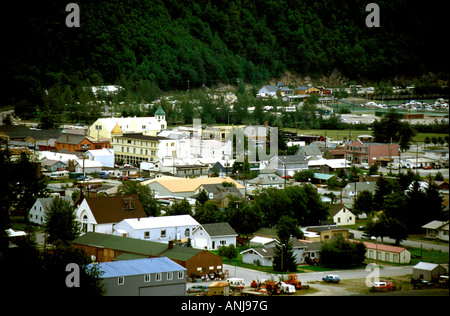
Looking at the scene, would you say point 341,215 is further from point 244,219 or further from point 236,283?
point 236,283

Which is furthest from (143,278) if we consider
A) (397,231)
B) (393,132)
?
(393,132)

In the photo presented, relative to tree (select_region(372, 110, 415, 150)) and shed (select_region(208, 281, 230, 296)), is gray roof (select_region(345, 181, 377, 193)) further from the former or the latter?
shed (select_region(208, 281, 230, 296))

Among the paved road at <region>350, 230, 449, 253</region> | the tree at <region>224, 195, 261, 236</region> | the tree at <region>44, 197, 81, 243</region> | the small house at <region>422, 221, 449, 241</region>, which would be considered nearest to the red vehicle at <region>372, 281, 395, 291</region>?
the paved road at <region>350, 230, 449, 253</region>

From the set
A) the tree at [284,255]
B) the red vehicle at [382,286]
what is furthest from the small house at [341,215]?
the red vehicle at [382,286]

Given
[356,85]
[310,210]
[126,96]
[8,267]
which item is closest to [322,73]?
[356,85]

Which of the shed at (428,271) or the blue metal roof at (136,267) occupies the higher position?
the blue metal roof at (136,267)

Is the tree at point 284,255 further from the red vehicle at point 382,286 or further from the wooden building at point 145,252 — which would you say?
the red vehicle at point 382,286
